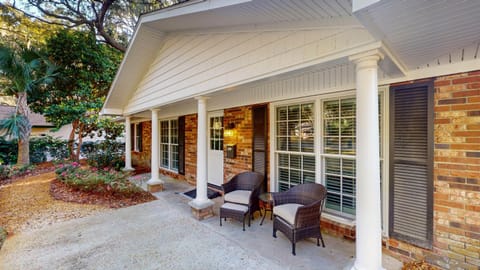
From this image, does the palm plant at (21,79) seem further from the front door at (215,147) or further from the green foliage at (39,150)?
the front door at (215,147)

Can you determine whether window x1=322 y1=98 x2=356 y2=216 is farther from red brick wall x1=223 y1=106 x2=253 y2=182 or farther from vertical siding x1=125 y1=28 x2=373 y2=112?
red brick wall x1=223 y1=106 x2=253 y2=182

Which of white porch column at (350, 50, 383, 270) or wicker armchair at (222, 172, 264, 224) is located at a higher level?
white porch column at (350, 50, 383, 270)

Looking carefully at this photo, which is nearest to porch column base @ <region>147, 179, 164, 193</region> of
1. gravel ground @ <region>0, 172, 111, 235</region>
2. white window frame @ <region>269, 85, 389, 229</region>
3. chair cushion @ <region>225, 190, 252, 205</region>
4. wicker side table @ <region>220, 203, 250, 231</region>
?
gravel ground @ <region>0, 172, 111, 235</region>

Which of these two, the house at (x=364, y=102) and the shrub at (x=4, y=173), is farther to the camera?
the shrub at (x=4, y=173)

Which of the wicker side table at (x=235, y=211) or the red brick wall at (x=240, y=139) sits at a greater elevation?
the red brick wall at (x=240, y=139)

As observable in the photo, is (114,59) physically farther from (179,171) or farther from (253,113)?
(253,113)

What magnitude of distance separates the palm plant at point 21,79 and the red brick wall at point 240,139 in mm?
8314

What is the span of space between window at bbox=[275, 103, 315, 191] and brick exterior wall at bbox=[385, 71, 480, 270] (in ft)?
5.58

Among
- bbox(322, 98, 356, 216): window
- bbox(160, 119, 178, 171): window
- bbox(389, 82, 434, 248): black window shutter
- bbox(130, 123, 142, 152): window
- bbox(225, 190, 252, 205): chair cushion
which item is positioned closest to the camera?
bbox(389, 82, 434, 248): black window shutter

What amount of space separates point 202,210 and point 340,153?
291cm

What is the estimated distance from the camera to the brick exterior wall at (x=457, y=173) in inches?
90.4

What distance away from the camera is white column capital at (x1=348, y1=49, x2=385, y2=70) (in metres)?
1.97

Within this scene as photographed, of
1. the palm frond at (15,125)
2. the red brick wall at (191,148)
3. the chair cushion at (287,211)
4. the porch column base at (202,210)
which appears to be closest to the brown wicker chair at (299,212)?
the chair cushion at (287,211)

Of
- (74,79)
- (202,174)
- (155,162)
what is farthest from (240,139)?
(74,79)
